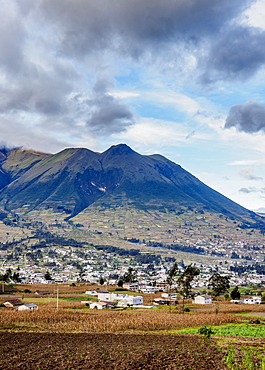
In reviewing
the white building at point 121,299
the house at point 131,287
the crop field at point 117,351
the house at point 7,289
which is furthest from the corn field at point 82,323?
the house at point 131,287

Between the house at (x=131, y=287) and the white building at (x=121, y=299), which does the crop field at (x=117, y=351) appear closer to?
the white building at (x=121, y=299)

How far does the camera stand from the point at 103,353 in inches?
1033

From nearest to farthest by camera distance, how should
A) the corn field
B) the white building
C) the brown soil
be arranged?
the brown soil < the corn field < the white building

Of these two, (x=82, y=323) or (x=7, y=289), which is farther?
(x=7, y=289)

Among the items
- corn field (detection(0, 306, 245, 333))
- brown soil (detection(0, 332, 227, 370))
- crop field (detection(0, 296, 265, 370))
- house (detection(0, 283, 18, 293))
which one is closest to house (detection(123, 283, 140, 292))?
house (detection(0, 283, 18, 293))

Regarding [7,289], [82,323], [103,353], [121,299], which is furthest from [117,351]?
[7,289]

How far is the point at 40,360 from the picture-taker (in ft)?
76.5

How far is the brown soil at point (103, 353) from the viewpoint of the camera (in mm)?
22203

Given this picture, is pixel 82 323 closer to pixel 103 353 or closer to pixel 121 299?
pixel 103 353

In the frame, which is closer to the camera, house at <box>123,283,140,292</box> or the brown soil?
the brown soil

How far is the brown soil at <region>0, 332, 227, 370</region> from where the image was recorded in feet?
72.8

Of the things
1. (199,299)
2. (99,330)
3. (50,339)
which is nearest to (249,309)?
(199,299)

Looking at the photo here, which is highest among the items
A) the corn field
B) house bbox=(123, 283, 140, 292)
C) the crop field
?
the crop field

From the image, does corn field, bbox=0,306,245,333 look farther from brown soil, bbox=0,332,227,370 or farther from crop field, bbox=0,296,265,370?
brown soil, bbox=0,332,227,370
